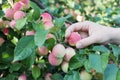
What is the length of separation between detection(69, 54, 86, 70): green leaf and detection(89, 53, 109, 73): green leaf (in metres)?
0.03

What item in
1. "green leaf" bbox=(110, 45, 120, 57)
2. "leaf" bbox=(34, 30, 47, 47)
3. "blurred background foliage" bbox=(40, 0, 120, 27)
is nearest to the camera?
"leaf" bbox=(34, 30, 47, 47)

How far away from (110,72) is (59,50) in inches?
6.0

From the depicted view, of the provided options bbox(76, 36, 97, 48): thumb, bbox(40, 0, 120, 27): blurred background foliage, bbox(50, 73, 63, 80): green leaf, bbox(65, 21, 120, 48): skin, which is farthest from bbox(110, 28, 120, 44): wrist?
bbox(40, 0, 120, 27): blurred background foliage

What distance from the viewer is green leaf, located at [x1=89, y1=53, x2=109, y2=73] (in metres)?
0.84

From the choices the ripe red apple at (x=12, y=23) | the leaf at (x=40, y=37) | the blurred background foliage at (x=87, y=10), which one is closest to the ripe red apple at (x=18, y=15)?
the ripe red apple at (x=12, y=23)

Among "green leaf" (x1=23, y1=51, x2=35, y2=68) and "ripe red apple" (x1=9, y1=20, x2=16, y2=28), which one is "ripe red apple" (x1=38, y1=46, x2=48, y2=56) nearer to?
"green leaf" (x1=23, y1=51, x2=35, y2=68)

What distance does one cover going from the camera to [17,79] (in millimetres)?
1012

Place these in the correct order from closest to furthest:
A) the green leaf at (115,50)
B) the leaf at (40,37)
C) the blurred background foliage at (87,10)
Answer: the leaf at (40,37) → the green leaf at (115,50) → the blurred background foliage at (87,10)

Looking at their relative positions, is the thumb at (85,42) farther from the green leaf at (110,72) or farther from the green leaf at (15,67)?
the green leaf at (15,67)

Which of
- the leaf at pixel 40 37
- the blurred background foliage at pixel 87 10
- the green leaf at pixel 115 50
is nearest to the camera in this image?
the leaf at pixel 40 37

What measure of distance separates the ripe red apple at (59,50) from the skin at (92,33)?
5cm

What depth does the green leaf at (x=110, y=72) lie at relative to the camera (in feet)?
2.83

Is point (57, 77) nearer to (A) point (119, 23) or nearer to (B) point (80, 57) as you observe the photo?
(B) point (80, 57)

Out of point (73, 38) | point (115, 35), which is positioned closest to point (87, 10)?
point (115, 35)
